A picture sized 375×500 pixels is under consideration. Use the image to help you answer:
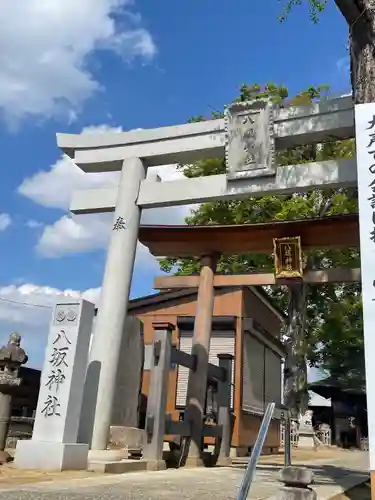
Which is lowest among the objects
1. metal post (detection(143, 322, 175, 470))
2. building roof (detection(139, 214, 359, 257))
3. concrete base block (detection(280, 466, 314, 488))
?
concrete base block (detection(280, 466, 314, 488))

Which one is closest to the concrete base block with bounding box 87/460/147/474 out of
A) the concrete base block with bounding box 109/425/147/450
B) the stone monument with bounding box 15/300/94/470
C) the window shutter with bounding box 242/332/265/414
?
the stone monument with bounding box 15/300/94/470

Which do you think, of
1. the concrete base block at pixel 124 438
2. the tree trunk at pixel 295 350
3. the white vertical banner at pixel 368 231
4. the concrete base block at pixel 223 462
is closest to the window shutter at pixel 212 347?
the tree trunk at pixel 295 350

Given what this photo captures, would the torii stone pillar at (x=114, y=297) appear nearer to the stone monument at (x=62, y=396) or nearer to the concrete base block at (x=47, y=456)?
the concrete base block at (x=47, y=456)

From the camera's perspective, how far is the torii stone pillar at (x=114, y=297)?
8.64 meters

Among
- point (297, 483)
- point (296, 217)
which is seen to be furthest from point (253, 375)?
point (297, 483)

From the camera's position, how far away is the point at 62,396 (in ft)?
24.2

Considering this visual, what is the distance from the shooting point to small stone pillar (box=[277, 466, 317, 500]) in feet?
13.8

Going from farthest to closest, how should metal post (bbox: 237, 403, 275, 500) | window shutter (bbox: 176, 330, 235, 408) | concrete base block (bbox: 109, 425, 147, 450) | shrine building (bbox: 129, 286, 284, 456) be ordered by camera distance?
window shutter (bbox: 176, 330, 235, 408)
shrine building (bbox: 129, 286, 284, 456)
concrete base block (bbox: 109, 425, 147, 450)
metal post (bbox: 237, 403, 275, 500)

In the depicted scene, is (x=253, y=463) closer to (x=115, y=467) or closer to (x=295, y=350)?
(x=115, y=467)

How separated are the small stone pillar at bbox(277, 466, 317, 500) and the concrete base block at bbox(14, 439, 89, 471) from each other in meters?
3.79

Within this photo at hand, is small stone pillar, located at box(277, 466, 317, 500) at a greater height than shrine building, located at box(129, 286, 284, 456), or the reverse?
shrine building, located at box(129, 286, 284, 456)

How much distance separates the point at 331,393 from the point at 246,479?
2882 centimetres

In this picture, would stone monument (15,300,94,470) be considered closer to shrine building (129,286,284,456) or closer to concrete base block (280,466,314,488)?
concrete base block (280,466,314,488)

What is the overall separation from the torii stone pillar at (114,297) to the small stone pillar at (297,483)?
4490 mm
